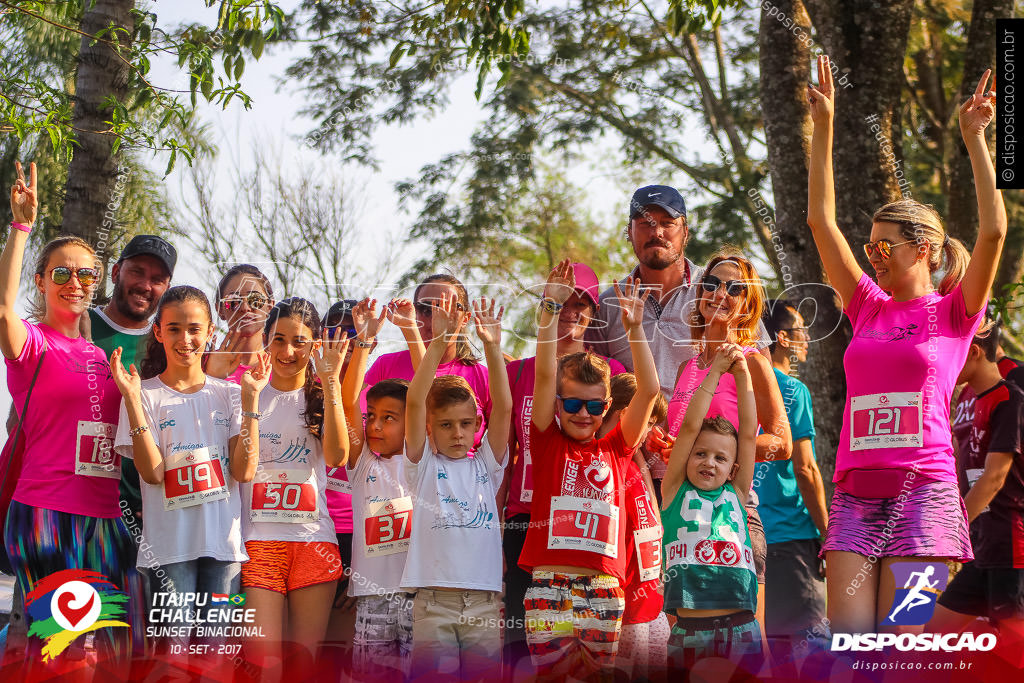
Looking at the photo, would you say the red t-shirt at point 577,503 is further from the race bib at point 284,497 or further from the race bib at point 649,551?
the race bib at point 284,497

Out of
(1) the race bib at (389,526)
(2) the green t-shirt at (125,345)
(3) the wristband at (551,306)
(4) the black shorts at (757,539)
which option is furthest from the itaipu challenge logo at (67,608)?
(4) the black shorts at (757,539)

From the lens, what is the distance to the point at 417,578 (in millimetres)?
3846

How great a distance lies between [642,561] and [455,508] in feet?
2.63

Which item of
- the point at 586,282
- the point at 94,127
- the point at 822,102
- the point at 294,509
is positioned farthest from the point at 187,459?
the point at 822,102

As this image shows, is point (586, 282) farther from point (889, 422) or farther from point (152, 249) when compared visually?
point (152, 249)

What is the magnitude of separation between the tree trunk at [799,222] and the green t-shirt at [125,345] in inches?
139

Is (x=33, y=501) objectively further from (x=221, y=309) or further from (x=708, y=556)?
(x=708, y=556)

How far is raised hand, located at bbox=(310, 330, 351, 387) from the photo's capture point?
155 inches

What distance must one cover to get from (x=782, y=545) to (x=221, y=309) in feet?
9.29

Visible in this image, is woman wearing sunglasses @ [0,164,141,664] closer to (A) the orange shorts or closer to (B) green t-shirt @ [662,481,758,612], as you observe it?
(A) the orange shorts

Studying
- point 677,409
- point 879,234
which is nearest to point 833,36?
point 879,234

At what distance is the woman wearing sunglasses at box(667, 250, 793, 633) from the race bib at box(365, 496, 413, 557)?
48.0 inches

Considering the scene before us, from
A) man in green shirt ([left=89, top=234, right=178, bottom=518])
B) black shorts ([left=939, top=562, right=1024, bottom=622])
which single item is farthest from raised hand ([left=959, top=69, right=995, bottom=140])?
man in green shirt ([left=89, top=234, right=178, bottom=518])

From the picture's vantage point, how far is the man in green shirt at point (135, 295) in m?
4.32
